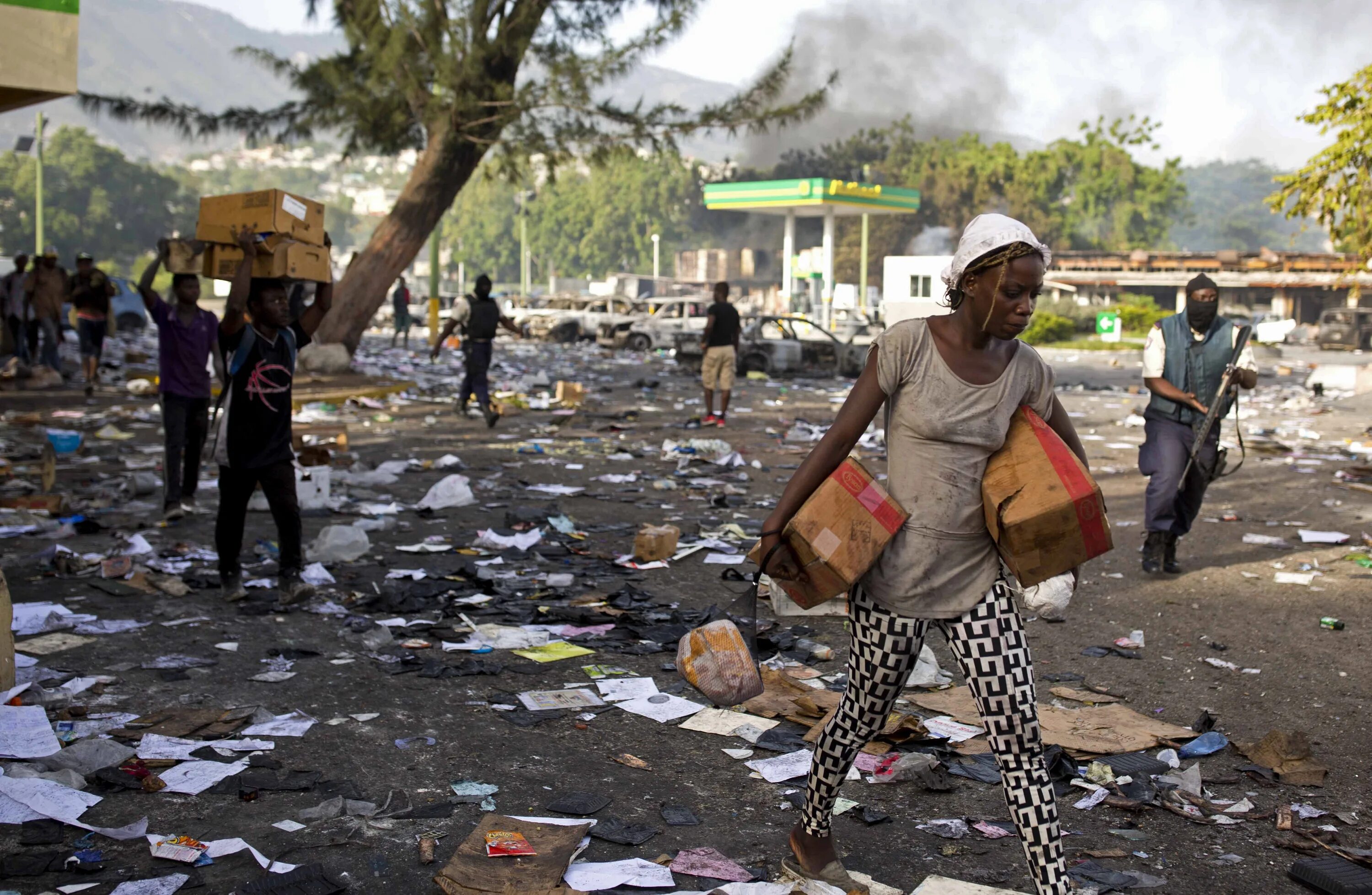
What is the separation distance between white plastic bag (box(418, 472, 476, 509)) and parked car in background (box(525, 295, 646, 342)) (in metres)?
25.2

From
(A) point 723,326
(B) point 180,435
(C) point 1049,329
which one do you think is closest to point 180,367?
(B) point 180,435

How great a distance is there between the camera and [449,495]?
920 cm

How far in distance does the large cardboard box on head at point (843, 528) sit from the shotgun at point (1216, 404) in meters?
4.39

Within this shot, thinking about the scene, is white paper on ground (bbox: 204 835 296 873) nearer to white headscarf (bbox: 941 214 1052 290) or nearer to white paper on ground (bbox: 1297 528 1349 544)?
white headscarf (bbox: 941 214 1052 290)

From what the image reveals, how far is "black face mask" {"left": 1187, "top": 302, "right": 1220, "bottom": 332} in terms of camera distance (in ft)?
22.4

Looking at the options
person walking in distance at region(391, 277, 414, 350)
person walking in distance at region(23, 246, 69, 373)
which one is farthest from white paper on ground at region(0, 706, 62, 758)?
person walking in distance at region(391, 277, 414, 350)

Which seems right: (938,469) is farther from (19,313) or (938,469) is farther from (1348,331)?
(1348,331)

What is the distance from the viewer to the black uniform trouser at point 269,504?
19.9ft

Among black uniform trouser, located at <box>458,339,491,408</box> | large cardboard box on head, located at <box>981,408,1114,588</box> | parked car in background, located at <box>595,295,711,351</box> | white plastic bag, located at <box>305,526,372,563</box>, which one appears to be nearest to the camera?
large cardboard box on head, located at <box>981,408,1114,588</box>

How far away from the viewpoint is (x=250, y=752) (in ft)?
13.8

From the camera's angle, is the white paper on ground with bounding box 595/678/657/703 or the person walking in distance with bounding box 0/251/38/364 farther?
the person walking in distance with bounding box 0/251/38/364

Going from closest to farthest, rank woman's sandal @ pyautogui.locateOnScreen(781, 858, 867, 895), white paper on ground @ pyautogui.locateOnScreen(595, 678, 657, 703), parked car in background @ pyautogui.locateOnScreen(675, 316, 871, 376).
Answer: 1. woman's sandal @ pyautogui.locateOnScreen(781, 858, 867, 895)
2. white paper on ground @ pyautogui.locateOnScreen(595, 678, 657, 703)
3. parked car in background @ pyautogui.locateOnScreen(675, 316, 871, 376)

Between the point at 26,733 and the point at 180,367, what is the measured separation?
4226mm

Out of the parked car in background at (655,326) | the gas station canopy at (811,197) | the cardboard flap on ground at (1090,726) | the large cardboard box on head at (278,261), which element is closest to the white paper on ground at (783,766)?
the cardboard flap on ground at (1090,726)
